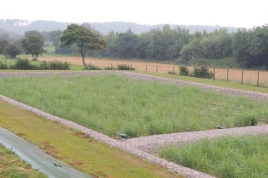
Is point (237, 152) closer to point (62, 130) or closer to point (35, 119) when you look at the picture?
point (62, 130)

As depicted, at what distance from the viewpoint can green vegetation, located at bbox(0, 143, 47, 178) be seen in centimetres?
606

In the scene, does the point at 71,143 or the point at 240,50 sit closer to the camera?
the point at 71,143

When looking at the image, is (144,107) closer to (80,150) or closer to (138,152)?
(138,152)

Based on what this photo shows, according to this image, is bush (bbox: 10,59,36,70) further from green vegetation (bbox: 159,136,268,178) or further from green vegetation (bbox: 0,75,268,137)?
green vegetation (bbox: 159,136,268,178)

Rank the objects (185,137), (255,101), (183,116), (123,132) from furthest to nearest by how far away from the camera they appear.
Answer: (255,101)
(183,116)
(123,132)
(185,137)

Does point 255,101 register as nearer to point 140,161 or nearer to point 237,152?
point 237,152

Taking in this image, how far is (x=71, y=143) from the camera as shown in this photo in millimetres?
8984

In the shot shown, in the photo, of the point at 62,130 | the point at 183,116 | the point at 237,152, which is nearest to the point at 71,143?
the point at 62,130

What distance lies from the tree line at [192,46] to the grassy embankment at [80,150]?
35.1 meters

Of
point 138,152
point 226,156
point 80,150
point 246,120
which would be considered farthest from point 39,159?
point 246,120

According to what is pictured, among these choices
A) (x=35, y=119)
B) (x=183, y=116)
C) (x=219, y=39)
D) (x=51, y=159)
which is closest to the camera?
(x=51, y=159)

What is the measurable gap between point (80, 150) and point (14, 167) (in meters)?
2.15

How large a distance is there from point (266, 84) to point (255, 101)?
7743 mm

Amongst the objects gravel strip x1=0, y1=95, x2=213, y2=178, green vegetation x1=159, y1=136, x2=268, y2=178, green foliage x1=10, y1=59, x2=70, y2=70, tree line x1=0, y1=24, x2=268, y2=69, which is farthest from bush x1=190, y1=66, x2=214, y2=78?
green vegetation x1=159, y1=136, x2=268, y2=178
